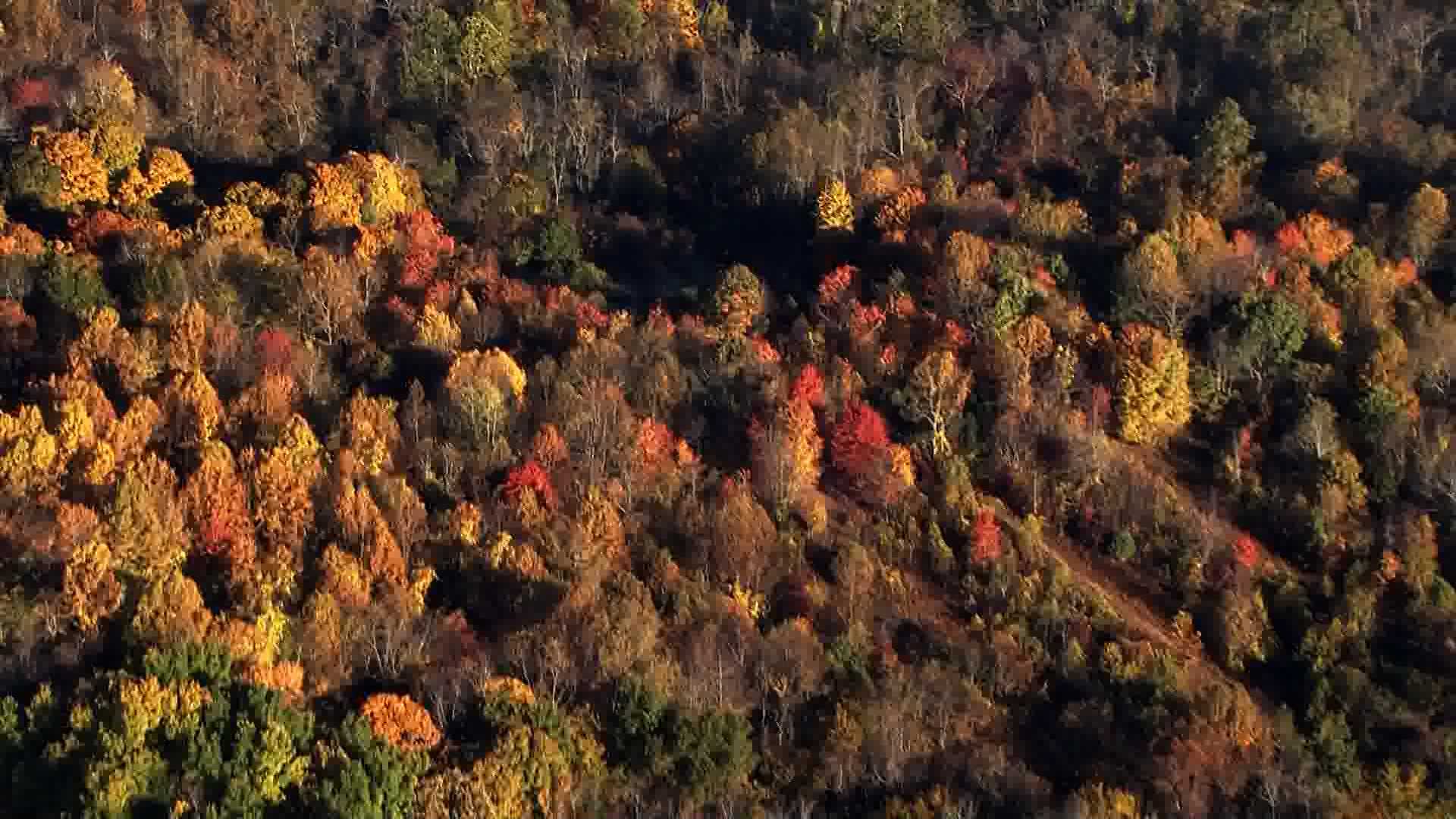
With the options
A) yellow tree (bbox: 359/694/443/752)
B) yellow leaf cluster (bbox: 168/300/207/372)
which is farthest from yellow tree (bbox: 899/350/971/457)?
yellow leaf cluster (bbox: 168/300/207/372)

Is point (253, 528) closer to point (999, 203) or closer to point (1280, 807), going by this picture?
point (1280, 807)

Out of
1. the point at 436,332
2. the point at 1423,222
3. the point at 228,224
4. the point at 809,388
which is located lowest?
the point at 436,332

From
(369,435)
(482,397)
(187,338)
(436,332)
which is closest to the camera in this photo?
(369,435)

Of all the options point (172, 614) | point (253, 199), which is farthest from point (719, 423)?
point (172, 614)

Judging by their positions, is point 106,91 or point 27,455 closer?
point 27,455

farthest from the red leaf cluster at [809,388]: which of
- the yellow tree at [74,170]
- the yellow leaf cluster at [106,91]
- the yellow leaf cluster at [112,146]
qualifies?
the yellow leaf cluster at [106,91]

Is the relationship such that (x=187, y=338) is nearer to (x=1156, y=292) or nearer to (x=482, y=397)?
(x=482, y=397)

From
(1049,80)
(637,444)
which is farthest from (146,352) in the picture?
(1049,80)

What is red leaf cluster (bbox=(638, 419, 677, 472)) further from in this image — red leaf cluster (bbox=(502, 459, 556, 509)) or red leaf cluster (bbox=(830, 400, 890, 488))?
red leaf cluster (bbox=(830, 400, 890, 488))
